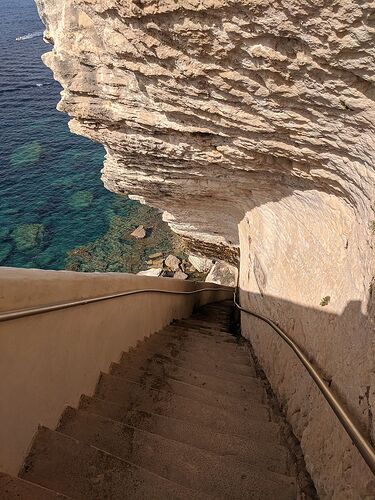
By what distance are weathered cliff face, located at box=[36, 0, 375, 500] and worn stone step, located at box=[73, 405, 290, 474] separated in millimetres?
270

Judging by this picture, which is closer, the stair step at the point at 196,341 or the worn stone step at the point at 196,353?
the worn stone step at the point at 196,353

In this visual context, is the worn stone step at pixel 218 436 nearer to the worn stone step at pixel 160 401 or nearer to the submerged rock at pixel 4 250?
the worn stone step at pixel 160 401

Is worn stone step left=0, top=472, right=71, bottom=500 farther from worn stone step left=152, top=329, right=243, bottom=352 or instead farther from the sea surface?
the sea surface

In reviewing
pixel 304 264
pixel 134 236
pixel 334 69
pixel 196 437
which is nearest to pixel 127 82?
pixel 334 69

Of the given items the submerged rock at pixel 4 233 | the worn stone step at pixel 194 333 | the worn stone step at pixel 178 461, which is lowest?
the submerged rock at pixel 4 233

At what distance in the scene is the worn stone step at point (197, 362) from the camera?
5250 mm

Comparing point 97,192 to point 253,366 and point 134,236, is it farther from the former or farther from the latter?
point 253,366

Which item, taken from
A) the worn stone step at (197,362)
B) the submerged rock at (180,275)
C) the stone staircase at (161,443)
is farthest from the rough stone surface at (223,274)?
the stone staircase at (161,443)

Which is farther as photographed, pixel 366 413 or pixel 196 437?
pixel 196 437

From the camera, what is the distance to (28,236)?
21.9 m

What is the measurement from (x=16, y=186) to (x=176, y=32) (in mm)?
24537

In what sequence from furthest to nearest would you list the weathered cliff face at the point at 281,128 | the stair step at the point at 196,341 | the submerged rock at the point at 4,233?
the submerged rock at the point at 4,233 → the stair step at the point at 196,341 → the weathered cliff face at the point at 281,128

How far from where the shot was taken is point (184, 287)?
9.95 meters

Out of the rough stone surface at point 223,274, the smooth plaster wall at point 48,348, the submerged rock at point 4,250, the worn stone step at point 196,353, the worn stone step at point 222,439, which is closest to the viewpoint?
the smooth plaster wall at point 48,348
